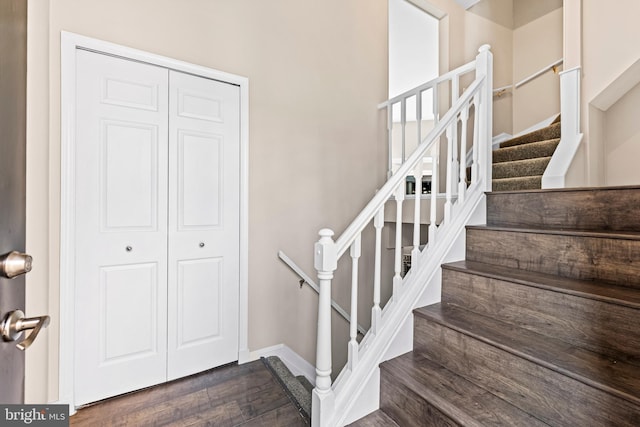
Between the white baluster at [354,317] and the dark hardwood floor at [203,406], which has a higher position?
the white baluster at [354,317]

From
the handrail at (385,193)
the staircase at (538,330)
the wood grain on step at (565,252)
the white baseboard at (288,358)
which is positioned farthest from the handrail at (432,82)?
the white baseboard at (288,358)

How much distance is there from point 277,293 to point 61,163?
1.50 meters

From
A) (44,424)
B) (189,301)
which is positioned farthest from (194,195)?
(44,424)

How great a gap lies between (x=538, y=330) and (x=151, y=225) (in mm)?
2015

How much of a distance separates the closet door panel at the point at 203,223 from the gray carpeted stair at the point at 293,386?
0.88 feet

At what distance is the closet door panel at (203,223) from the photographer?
5.92 ft

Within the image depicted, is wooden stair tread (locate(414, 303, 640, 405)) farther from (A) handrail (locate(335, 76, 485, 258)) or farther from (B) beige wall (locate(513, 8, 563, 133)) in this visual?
(B) beige wall (locate(513, 8, 563, 133))

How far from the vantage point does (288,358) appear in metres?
2.19

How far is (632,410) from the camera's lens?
0.80 m

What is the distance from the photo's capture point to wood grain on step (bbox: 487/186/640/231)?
1340mm

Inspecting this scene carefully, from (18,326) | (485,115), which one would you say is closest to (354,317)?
(18,326)

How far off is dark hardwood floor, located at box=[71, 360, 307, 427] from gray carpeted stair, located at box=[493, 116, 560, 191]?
2392mm

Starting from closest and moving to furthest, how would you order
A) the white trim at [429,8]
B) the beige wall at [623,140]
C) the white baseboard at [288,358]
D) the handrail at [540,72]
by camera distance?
the white baseboard at [288,358], the beige wall at [623,140], the white trim at [429,8], the handrail at [540,72]

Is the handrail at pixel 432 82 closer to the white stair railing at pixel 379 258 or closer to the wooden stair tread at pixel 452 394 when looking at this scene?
the white stair railing at pixel 379 258
